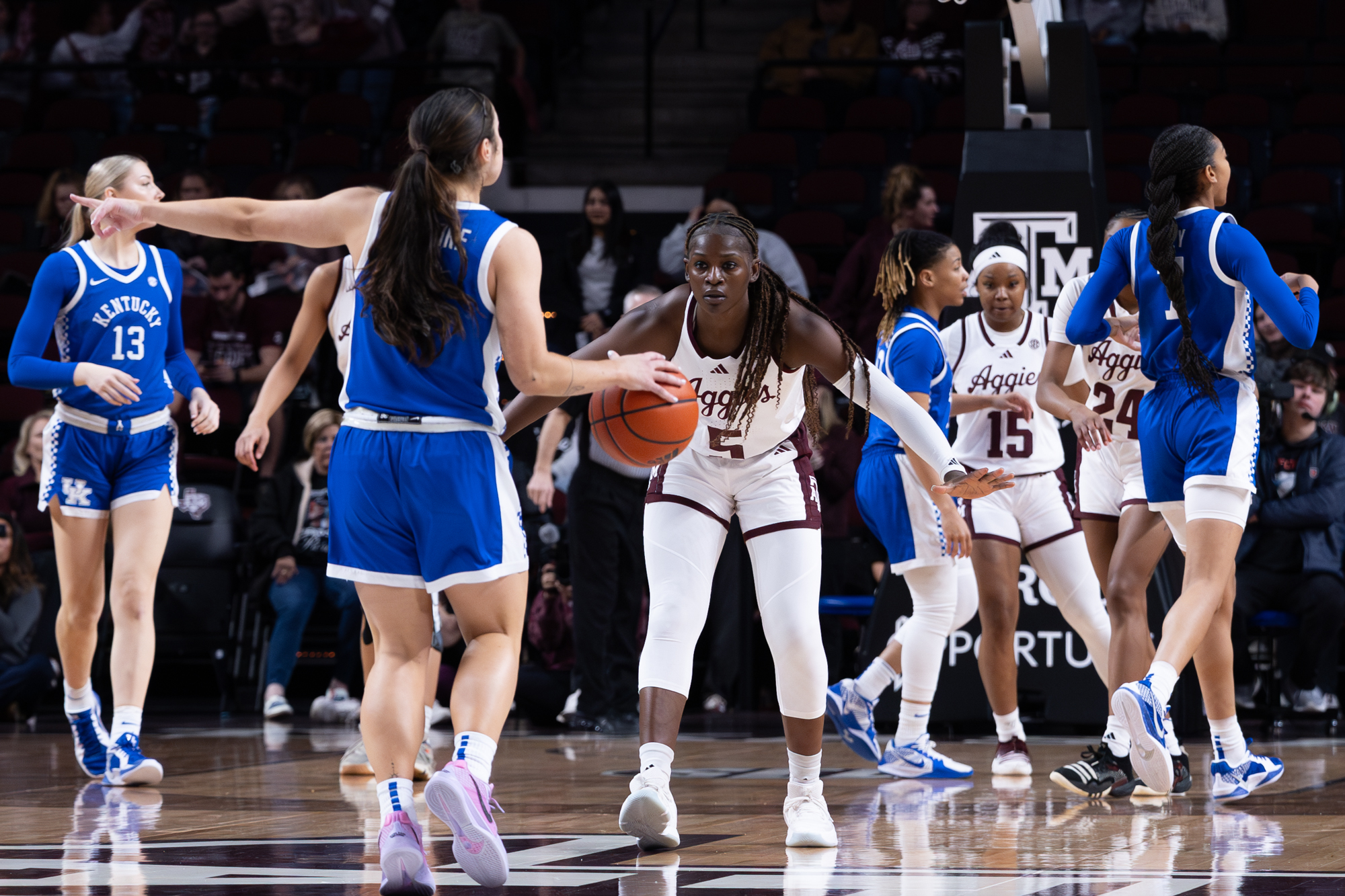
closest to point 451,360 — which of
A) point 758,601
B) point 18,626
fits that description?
point 758,601

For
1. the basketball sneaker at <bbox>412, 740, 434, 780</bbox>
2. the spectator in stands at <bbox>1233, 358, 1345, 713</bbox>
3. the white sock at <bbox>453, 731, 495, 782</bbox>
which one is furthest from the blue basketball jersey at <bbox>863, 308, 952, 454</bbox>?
the spectator in stands at <bbox>1233, 358, 1345, 713</bbox>

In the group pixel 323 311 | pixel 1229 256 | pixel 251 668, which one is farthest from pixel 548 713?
pixel 1229 256

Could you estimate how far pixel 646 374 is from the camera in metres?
3.75

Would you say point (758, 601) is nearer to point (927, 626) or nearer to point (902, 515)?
point (902, 515)

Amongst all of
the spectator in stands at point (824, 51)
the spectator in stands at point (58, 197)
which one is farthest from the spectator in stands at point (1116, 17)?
the spectator in stands at point (58, 197)

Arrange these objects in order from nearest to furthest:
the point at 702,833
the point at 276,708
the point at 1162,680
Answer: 1. the point at 702,833
2. the point at 1162,680
3. the point at 276,708

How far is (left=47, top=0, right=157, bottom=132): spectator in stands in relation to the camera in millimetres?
14336

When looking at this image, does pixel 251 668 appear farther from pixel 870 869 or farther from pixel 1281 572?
pixel 870 869

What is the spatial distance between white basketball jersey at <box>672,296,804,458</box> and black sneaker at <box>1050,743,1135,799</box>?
1677 millimetres

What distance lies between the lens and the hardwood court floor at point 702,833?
3.66m

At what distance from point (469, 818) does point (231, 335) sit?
7.66m

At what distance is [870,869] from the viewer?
3.88 m

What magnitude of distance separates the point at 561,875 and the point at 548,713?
516 centimetres

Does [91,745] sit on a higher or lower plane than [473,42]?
lower
